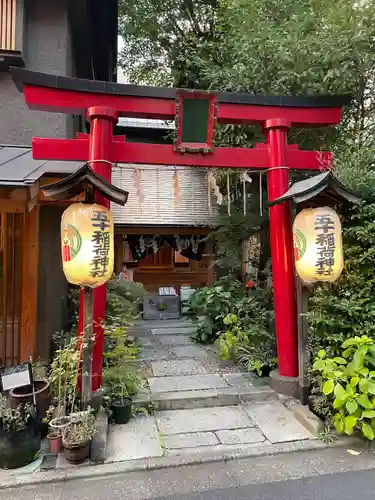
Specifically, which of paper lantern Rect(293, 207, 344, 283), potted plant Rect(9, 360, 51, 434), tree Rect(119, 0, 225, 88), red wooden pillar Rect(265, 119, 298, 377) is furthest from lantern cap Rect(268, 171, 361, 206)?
tree Rect(119, 0, 225, 88)

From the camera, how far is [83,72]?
997 centimetres

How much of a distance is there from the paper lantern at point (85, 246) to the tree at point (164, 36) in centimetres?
807

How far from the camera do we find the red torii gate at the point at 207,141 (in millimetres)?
5504

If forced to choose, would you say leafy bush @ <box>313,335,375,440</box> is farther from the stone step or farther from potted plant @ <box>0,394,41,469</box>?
potted plant @ <box>0,394,41,469</box>

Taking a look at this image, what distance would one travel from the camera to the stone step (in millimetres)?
5660

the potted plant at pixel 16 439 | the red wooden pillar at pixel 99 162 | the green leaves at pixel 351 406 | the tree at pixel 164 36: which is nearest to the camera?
the potted plant at pixel 16 439

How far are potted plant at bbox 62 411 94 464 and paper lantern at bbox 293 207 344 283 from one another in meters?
3.44

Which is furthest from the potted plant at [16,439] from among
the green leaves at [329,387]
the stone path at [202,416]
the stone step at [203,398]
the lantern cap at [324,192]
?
the lantern cap at [324,192]

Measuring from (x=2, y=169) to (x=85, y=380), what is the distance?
3312 mm

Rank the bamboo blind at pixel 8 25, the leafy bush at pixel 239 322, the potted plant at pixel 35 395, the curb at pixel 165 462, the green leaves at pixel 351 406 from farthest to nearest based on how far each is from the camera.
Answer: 1. the leafy bush at pixel 239 322
2. the bamboo blind at pixel 8 25
3. the potted plant at pixel 35 395
4. the green leaves at pixel 351 406
5. the curb at pixel 165 462

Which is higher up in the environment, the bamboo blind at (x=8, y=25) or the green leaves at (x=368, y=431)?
the bamboo blind at (x=8, y=25)

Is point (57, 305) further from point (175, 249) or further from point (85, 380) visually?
point (175, 249)

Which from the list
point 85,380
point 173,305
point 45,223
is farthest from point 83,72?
point 85,380

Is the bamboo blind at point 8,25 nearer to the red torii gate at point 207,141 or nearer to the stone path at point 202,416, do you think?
the red torii gate at point 207,141
